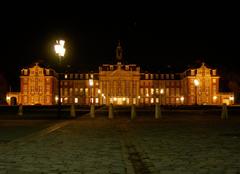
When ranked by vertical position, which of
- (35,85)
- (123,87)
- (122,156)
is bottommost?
(122,156)

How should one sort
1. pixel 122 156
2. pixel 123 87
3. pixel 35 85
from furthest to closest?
pixel 123 87
pixel 35 85
pixel 122 156

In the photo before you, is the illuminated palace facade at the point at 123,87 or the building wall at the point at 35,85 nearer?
the building wall at the point at 35,85

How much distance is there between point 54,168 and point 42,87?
121639 mm

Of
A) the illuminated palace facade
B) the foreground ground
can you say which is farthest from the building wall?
the foreground ground

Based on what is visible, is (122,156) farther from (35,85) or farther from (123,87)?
(123,87)

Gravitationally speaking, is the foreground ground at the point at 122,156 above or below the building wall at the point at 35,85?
below

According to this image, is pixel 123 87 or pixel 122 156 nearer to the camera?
pixel 122 156

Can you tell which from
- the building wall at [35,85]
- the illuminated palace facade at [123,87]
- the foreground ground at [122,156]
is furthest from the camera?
the illuminated palace facade at [123,87]

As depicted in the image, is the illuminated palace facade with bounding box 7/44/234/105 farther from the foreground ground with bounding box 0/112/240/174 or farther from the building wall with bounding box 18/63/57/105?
the foreground ground with bounding box 0/112/240/174

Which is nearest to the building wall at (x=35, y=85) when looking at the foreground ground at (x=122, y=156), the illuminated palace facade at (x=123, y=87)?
the illuminated palace facade at (x=123, y=87)

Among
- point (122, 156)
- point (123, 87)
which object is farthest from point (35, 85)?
point (122, 156)

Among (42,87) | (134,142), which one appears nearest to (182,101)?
(42,87)

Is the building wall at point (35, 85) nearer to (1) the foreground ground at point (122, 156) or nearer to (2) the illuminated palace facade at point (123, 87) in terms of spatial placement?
(2) the illuminated palace facade at point (123, 87)

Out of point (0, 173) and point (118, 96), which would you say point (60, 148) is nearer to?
point (0, 173)
